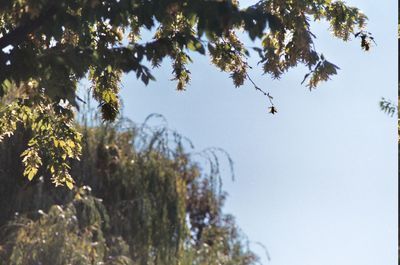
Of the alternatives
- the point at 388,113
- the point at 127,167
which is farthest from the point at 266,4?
the point at 127,167

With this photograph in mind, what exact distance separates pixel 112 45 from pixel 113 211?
9186 millimetres

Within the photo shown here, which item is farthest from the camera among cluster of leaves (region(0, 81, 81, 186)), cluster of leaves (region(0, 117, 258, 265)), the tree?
cluster of leaves (region(0, 117, 258, 265))

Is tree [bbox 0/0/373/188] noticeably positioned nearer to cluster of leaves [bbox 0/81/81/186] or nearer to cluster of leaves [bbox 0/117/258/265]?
cluster of leaves [bbox 0/81/81/186]

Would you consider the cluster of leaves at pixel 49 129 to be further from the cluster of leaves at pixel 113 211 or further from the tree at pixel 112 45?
the cluster of leaves at pixel 113 211

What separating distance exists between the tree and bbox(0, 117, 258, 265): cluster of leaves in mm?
5201

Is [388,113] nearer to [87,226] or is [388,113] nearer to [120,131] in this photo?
[87,226]

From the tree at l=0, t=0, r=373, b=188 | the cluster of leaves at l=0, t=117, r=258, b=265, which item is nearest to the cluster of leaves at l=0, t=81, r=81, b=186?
the tree at l=0, t=0, r=373, b=188

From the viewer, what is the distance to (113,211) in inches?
614

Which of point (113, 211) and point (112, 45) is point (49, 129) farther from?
point (113, 211)

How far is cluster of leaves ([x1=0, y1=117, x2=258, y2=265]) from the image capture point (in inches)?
495

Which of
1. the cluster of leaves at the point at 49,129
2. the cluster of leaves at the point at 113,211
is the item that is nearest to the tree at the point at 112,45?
the cluster of leaves at the point at 49,129

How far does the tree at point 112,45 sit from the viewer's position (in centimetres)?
529

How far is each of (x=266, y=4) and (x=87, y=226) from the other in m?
8.00

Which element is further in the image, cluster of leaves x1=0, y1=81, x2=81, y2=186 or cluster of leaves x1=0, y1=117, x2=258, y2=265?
cluster of leaves x1=0, y1=117, x2=258, y2=265
